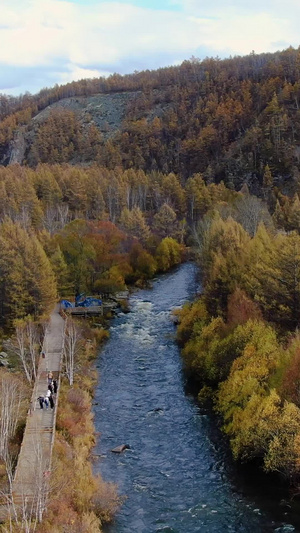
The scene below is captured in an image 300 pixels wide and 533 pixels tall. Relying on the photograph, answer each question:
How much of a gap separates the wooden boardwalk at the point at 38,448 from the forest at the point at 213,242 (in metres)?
1.70

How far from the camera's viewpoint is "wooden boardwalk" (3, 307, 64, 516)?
2784 cm

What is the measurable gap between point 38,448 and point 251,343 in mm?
20772

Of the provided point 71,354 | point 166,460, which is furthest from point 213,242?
point 166,460

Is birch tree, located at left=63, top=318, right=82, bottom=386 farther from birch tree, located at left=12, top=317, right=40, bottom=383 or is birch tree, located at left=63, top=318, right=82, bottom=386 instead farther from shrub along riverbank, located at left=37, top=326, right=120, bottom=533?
birch tree, located at left=12, top=317, right=40, bottom=383

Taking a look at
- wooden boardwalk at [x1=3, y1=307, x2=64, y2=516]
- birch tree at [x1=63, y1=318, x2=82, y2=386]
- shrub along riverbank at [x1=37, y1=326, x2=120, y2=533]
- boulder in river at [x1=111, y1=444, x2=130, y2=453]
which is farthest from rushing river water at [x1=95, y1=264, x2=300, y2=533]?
wooden boardwalk at [x1=3, y1=307, x2=64, y2=516]

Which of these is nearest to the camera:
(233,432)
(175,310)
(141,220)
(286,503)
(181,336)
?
(286,503)

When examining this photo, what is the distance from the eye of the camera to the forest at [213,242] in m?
40.7

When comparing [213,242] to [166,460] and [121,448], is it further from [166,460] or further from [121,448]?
[166,460]

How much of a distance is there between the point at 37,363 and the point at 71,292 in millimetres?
27449

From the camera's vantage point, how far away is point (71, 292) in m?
78.4

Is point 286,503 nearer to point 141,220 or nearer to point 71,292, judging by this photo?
point 71,292

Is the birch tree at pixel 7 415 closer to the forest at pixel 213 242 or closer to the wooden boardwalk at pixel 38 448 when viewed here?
the forest at pixel 213 242

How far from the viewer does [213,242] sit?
65.2 meters

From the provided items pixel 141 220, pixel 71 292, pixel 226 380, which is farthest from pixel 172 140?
pixel 226 380
